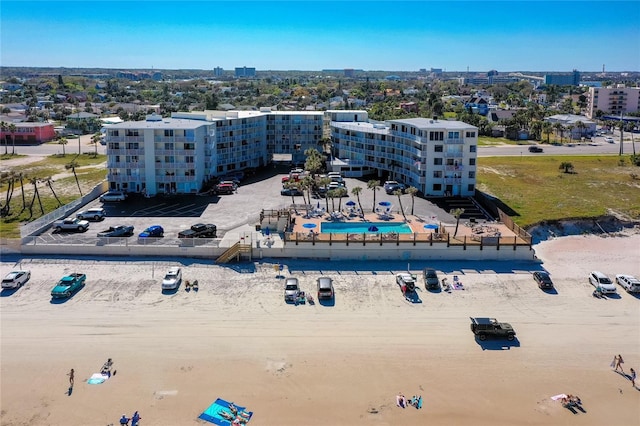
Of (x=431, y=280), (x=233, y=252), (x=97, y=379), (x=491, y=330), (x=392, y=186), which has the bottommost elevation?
(x=97, y=379)

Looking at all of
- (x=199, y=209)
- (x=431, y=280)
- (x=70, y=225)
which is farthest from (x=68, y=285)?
(x=431, y=280)

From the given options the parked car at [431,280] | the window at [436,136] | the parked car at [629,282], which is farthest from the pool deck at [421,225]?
the window at [436,136]

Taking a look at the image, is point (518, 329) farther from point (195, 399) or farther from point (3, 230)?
point (3, 230)

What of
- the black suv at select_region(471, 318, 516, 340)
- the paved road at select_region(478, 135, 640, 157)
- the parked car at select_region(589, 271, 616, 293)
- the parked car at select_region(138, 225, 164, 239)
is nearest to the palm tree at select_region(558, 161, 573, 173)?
the paved road at select_region(478, 135, 640, 157)

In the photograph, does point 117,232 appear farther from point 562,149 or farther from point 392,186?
point 562,149

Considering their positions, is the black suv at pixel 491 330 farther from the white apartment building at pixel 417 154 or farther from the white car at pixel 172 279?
the white apartment building at pixel 417 154

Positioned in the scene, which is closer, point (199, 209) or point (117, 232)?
point (117, 232)

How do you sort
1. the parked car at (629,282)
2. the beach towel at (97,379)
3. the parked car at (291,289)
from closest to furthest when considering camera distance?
the beach towel at (97,379)
the parked car at (291,289)
the parked car at (629,282)
